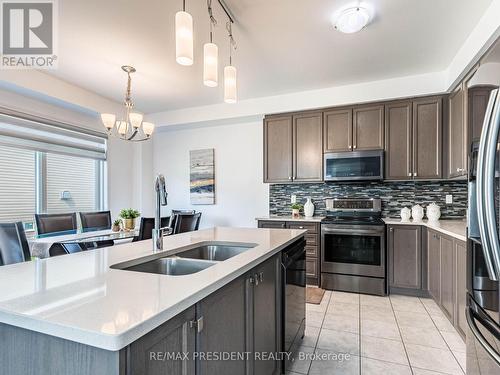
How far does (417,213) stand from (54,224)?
429 centimetres

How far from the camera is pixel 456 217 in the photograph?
3445 millimetres

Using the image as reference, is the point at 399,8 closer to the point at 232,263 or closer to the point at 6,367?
the point at 232,263

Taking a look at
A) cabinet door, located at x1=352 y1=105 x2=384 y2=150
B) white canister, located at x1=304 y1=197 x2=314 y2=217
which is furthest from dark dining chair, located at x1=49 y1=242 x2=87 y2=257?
cabinet door, located at x1=352 y1=105 x2=384 y2=150

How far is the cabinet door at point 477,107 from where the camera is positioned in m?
1.19

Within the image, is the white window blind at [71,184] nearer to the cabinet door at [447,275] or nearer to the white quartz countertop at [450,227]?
the white quartz countertop at [450,227]

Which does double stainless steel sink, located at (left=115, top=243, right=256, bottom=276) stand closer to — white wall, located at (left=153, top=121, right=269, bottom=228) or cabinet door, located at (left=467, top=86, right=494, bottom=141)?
cabinet door, located at (left=467, top=86, right=494, bottom=141)

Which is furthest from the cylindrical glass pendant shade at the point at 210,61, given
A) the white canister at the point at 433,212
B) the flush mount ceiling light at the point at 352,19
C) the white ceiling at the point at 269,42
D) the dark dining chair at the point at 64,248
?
the white canister at the point at 433,212

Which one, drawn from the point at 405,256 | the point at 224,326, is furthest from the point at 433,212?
the point at 224,326

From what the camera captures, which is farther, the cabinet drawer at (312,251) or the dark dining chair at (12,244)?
the cabinet drawer at (312,251)

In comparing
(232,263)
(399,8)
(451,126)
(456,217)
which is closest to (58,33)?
(232,263)

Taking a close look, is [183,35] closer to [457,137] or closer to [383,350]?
[383,350]

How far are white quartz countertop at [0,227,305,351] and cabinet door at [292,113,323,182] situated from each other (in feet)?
8.67

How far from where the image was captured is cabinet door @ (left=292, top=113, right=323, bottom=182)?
380cm

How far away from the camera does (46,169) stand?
372 cm
